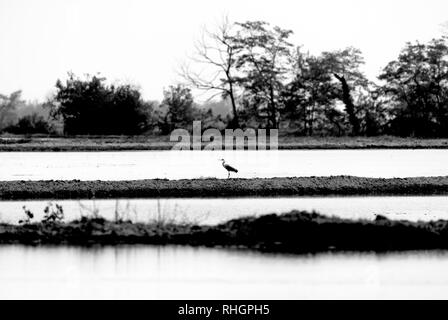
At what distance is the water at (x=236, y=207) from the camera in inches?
555

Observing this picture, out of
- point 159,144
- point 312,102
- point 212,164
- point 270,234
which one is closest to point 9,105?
point 312,102

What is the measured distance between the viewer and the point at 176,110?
146 feet

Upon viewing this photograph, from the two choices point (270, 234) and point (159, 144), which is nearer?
point (270, 234)

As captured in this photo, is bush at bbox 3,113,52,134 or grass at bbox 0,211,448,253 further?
bush at bbox 3,113,52,134

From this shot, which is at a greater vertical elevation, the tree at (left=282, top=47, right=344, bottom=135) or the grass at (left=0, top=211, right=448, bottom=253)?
the tree at (left=282, top=47, right=344, bottom=135)

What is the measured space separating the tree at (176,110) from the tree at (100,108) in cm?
95

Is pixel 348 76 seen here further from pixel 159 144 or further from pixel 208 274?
pixel 208 274

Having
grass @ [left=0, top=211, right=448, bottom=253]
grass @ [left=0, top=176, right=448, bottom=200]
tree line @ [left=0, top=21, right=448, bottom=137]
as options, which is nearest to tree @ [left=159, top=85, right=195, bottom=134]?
tree line @ [left=0, top=21, right=448, bottom=137]

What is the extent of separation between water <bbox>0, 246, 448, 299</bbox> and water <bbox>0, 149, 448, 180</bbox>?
9307mm

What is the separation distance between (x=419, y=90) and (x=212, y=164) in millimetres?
20095

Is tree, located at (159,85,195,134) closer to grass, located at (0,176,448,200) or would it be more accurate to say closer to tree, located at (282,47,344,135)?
tree, located at (282,47,344,135)

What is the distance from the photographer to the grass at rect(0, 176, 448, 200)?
56.4ft

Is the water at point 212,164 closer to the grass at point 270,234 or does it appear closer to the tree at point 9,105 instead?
the grass at point 270,234
